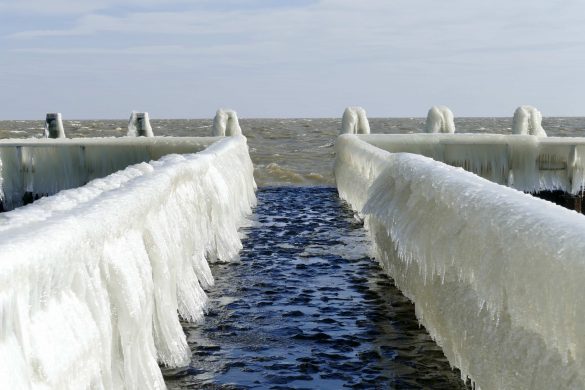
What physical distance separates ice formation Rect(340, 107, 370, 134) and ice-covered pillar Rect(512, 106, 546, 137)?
3842mm

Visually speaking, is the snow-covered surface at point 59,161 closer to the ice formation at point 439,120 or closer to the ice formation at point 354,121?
the ice formation at point 354,121

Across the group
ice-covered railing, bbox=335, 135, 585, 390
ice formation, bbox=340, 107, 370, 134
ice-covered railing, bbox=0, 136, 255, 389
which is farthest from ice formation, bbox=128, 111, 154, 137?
ice-covered railing, bbox=335, 135, 585, 390

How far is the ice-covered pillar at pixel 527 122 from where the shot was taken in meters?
20.3

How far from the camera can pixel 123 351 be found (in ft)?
14.4

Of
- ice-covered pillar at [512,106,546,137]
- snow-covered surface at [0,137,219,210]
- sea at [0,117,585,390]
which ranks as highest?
ice-covered pillar at [512,106,546,137]

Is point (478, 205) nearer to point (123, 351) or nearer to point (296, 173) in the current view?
point (123, 351)

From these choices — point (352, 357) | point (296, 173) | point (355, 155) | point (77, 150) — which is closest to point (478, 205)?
point (352, 357)

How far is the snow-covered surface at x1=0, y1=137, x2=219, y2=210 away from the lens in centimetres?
1667

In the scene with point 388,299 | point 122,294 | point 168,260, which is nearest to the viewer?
point 122,294

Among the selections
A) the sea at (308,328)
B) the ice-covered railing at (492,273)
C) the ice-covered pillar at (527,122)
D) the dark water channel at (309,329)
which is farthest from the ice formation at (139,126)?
the ice-covered railing at (492,273)

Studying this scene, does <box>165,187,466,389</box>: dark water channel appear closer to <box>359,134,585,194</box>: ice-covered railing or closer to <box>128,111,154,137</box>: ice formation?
<box>359,134,585,194</box>: ice-covered railing

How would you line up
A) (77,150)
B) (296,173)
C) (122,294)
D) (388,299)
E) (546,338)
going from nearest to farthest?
(546,338), (122,294), (388,299), (77,150), (296,173)

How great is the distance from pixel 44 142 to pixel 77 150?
0.99 m

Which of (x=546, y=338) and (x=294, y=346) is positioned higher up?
(x=546, y=338)
